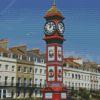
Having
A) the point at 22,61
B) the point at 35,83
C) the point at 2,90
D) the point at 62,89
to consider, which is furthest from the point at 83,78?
the point at 62,89

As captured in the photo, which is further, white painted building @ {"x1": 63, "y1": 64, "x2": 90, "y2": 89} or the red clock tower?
white painted building @ {"x1": 63, "y1": 64, "x2": 90, "y2": 89}

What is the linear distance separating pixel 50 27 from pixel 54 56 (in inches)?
215

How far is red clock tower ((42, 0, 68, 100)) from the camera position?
169 ft

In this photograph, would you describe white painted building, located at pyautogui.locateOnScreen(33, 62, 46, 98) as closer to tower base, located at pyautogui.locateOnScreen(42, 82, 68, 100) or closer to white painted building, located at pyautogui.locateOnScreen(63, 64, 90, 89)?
white painted building, located at pyautogui.locateOnScreen(63, 64, 90, 89)

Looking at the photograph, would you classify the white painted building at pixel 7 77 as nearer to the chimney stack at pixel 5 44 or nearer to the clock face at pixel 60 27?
the chimney stack at pixel 5 44

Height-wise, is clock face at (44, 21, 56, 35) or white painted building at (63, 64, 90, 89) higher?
clock face at (44, 21, 56, 35)

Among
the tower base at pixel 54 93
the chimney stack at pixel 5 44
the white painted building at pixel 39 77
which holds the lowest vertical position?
the tower base at pixel 54 93

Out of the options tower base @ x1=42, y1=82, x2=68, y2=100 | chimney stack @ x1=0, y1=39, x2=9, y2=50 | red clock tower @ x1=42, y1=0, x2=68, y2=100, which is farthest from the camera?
chimney stack @ x1=0, y1=39, x2=9, y2=50

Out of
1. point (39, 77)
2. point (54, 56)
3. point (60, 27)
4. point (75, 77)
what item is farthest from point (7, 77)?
point (75, 77)

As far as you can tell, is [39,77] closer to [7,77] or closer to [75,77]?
[7,77]

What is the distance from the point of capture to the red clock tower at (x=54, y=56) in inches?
2028

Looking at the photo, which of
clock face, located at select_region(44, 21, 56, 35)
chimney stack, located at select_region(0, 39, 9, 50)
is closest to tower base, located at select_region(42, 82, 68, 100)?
Result: clock face, located at select_region(44, 21, 56, 35)

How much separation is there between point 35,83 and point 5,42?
13949 mm

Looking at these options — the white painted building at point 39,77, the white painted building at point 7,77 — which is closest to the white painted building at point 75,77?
the white painted building at point 39,77
